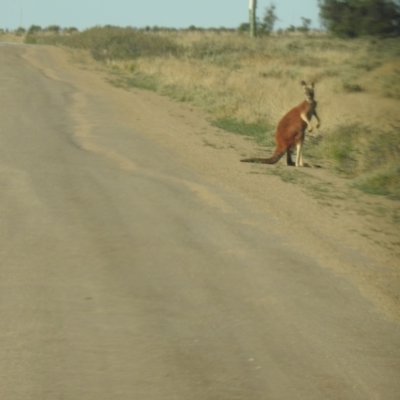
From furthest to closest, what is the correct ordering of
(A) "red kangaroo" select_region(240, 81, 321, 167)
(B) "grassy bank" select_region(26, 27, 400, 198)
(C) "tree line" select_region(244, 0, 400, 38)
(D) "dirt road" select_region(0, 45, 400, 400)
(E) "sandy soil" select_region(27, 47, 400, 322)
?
(C) "tree line" select_region(244, 0, 400, 38)
(B) "grassy bank" select_region(26, 27, 400, 198)
(A) "red kangaroo" select_region(240, 81, 321, 167)
(E) "sandy soil" select_region(27, 47, 400, 322)
(D) "dirt road" select_region(0, 45, 400, 400)

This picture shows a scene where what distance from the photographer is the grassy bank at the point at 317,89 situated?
1416cm

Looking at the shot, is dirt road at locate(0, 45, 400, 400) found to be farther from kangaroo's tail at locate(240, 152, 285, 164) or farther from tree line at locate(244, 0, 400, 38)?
tree line at locate(244, 0, 400, 38)

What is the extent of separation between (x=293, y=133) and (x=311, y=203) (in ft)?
10.7

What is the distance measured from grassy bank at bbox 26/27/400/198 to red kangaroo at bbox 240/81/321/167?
78 centimetres

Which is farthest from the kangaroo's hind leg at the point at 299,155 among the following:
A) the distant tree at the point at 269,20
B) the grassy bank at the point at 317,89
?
the distant tree at the point at 269,20

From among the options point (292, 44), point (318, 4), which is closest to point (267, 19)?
point (292, 44)

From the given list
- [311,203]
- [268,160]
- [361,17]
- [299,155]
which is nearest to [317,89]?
[361,17]

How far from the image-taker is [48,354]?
5.21 metres

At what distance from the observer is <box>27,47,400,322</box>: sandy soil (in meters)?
7.47

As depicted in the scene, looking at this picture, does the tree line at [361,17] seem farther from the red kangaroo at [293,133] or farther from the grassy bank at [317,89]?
the red kangaroo at [293,133]

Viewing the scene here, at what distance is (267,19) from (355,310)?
59.2 m

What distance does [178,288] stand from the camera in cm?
653

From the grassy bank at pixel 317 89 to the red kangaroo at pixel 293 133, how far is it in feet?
2.57

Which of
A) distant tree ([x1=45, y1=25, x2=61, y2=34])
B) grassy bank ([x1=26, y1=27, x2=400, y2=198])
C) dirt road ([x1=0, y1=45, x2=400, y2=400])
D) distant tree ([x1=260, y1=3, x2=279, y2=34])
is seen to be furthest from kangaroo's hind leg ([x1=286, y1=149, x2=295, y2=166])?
distant tree ([x1=45, y1=25, x2=61, y2=34])
